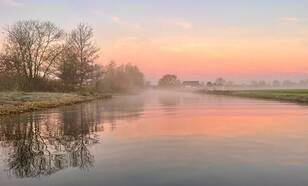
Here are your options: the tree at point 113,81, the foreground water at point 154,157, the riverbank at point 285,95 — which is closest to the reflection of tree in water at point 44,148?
the foreground water at point 154,157

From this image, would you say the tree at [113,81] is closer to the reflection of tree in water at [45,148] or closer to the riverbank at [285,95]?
the riverbank at [285,95]

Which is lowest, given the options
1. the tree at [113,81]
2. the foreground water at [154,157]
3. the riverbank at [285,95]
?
the foreground water at [154,157]

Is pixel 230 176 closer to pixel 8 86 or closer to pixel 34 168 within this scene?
pixel 34 168

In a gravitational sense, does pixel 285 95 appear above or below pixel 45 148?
above

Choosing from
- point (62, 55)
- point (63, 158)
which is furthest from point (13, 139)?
point (62, 55)

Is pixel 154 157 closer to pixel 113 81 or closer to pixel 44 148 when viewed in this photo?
pixel 44 148

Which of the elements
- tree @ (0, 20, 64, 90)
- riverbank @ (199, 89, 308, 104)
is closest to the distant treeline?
tree @ (0, 20, 64, 90)

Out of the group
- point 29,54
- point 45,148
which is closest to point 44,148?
point 45,148

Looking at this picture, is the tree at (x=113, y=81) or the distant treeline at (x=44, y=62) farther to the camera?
the tree at (x=113, y=81)

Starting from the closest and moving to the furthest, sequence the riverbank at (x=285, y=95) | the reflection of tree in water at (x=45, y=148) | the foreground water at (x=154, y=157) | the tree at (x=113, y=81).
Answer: the foreground water at (x=154, y=157) → the reflection of tree in water at (x=45, y=148) → the riverbank at (x=285, y=95) → the tree at (x=113, y=81)

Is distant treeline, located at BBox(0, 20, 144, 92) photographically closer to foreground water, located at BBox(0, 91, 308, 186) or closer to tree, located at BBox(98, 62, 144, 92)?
tree, located at BBox(98, 62, 144, 92)

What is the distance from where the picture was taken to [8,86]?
216 ft

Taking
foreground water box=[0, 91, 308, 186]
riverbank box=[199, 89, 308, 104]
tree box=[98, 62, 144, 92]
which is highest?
tree box=[98, 62, 144, 92]

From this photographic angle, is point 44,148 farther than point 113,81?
No
